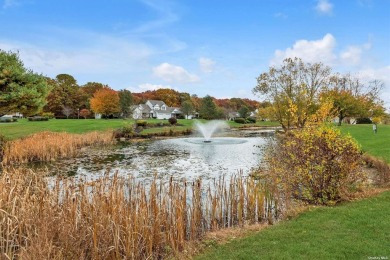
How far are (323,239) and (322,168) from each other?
326 centimetres

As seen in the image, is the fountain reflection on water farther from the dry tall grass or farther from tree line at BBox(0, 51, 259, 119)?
the dry tall grass

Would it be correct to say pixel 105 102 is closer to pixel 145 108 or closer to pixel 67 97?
pixel 67 97

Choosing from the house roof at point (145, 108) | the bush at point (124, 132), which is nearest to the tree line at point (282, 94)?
the bush at point (124, 132)

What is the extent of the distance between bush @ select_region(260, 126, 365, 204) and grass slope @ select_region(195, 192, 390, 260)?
4.12 feet

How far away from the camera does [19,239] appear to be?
19.7ft

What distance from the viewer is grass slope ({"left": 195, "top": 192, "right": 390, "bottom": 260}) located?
18.8ft

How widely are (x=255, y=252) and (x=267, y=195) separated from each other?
383cm

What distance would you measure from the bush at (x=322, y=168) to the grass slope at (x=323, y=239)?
4.12 ft

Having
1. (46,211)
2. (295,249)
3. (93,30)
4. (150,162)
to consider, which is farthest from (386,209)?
(93,30)

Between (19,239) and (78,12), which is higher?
(78,12)

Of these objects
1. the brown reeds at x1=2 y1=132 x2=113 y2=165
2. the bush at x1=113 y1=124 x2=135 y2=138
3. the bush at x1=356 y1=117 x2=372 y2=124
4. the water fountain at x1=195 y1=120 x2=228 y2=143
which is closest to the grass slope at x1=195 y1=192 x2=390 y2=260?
the brown reeds at x1=2 y1=132 x2=113 y2=165

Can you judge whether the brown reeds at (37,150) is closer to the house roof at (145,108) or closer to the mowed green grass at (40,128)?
the mowed green grass at (40,128)

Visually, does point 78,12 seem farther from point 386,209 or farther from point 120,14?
point 386,209

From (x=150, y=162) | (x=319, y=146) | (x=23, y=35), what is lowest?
(x=150, y=162)
